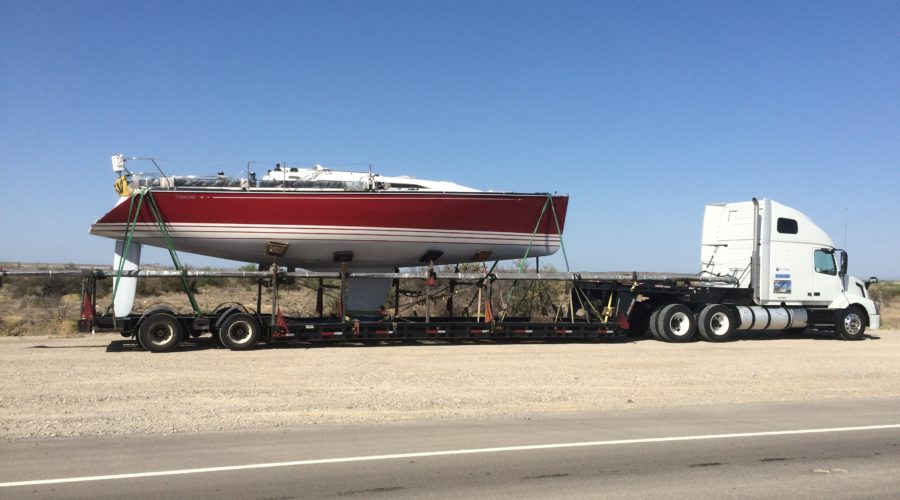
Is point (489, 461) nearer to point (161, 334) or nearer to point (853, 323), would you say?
point (161, 334)

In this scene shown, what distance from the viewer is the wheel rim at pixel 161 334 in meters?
Result: 15.4

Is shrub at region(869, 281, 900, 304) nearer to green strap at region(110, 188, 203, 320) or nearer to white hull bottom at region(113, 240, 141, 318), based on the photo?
green strap at region(110, 188, 203, 320)

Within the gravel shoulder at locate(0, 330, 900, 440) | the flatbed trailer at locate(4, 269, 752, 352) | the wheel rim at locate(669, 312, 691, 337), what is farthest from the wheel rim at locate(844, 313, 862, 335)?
the wheel rim at locate(669, 312, 691, 337)

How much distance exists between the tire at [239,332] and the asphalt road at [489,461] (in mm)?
7535

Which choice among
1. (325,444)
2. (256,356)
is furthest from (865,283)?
(325,444)

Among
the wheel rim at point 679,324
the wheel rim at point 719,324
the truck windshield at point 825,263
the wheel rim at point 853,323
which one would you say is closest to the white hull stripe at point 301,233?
the wheel rim at point 679,324

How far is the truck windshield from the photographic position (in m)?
19.8

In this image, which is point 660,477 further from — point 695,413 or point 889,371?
point 889,371

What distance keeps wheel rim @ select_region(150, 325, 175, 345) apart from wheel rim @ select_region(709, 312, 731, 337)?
1299cm

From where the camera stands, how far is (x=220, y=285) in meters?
33.0

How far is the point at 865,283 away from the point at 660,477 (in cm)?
1725

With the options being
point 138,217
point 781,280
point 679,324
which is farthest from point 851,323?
point 138,217

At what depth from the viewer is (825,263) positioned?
20.0 metres

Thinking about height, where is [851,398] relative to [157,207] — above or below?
below
